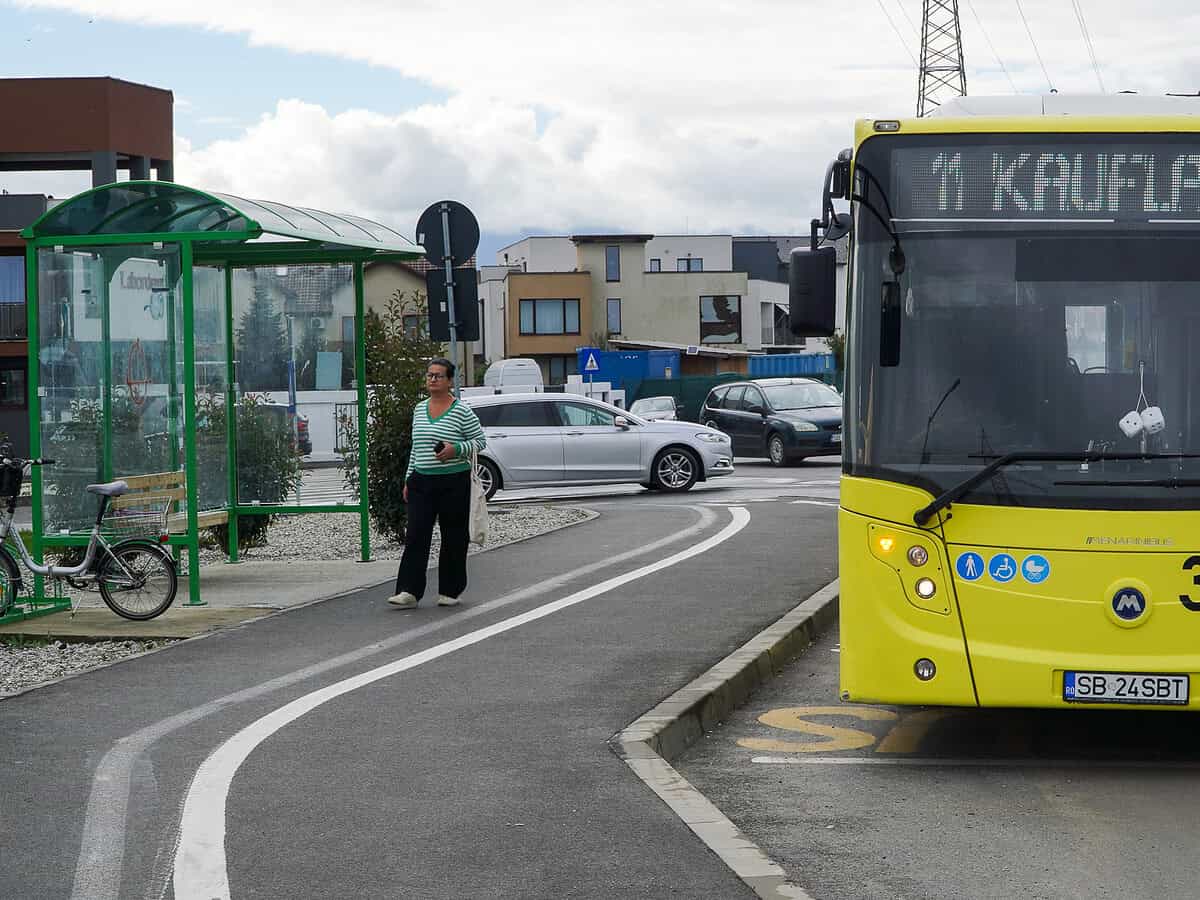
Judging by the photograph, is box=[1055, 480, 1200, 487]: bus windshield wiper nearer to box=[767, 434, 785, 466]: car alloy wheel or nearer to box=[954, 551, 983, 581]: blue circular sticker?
box=[954, 551, 983, 581]: blue circular sticker

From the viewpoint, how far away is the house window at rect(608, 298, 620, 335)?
3487 inches

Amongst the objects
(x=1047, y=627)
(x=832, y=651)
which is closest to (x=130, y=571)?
(x=832, y=651)

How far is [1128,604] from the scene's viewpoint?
23.7ft

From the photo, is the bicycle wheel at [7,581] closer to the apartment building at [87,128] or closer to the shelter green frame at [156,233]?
the shelter green frame at [156,233]

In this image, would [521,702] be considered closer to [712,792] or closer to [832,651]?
[712,792]

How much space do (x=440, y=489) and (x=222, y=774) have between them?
5.47 metres

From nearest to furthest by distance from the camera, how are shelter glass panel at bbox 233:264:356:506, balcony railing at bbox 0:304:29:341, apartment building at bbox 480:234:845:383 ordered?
shelter glass panel at bbox 233:264:356:506 → balcony railing at bbox 0:304:29:341 → apartment building at bbox 480:234:845:383

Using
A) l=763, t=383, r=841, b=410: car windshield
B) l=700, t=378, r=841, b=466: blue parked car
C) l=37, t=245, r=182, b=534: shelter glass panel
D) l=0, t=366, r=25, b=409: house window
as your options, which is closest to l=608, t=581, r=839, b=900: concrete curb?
l=37, t=245, r=182, b=534: shelter glass panel

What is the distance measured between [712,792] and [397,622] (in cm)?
502

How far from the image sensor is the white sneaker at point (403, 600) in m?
12.5

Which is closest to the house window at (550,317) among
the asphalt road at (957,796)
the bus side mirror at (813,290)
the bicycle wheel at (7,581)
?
the bicycle wheel at (7,581)

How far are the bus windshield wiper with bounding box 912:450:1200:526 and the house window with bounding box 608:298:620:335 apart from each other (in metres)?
81.4

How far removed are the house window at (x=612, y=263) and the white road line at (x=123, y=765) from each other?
75524 mm

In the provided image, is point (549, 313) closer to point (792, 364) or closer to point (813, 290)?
point (792, 364)
